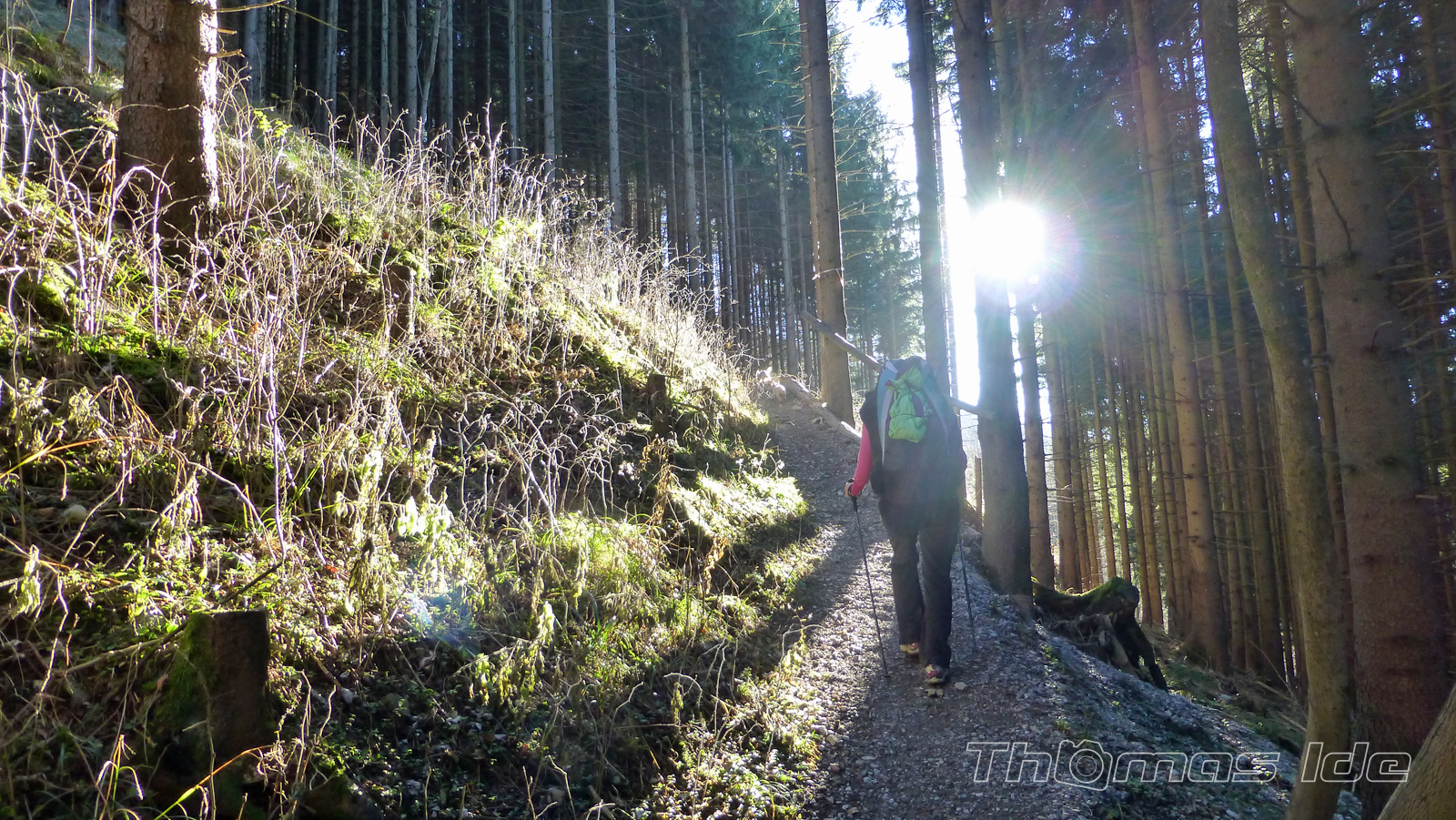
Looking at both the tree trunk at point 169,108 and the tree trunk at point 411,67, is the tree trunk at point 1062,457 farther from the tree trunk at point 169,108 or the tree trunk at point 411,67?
the tree trunk at point 411,67

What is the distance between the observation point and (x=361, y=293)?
444 cm

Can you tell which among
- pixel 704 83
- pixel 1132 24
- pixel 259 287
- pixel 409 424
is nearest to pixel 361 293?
pixel 259 287

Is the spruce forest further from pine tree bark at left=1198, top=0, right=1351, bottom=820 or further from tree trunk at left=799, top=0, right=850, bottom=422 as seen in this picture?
tree trunk at left=799, top=0, right=850, bottom=422

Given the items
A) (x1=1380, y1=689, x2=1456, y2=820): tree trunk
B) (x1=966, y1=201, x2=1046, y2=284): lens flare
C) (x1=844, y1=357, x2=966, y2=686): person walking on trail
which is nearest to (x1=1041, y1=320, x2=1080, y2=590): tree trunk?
(x1=966, y1=201, x2=1046, y2=284): lens flare

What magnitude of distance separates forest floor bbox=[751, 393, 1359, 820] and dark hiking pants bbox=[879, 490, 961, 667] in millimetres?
256

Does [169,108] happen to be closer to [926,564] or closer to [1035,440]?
[926,564]

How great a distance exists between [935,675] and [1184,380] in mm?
6881

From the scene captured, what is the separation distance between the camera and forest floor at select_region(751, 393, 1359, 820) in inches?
135

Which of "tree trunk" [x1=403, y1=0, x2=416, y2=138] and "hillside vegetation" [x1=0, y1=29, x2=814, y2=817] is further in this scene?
"tree trunk" [x1=403, y1=0, x2=416, y2=138]

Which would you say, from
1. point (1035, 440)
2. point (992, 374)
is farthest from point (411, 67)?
point (1035, 440)

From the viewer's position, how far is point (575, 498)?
14.4 feet

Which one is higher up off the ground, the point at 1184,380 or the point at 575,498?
the point at 1184,380

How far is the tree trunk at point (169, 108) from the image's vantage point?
3.88m

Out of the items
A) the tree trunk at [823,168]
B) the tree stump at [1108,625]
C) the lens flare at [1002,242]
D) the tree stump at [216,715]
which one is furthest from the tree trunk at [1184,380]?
the tree stump at [216,715]
